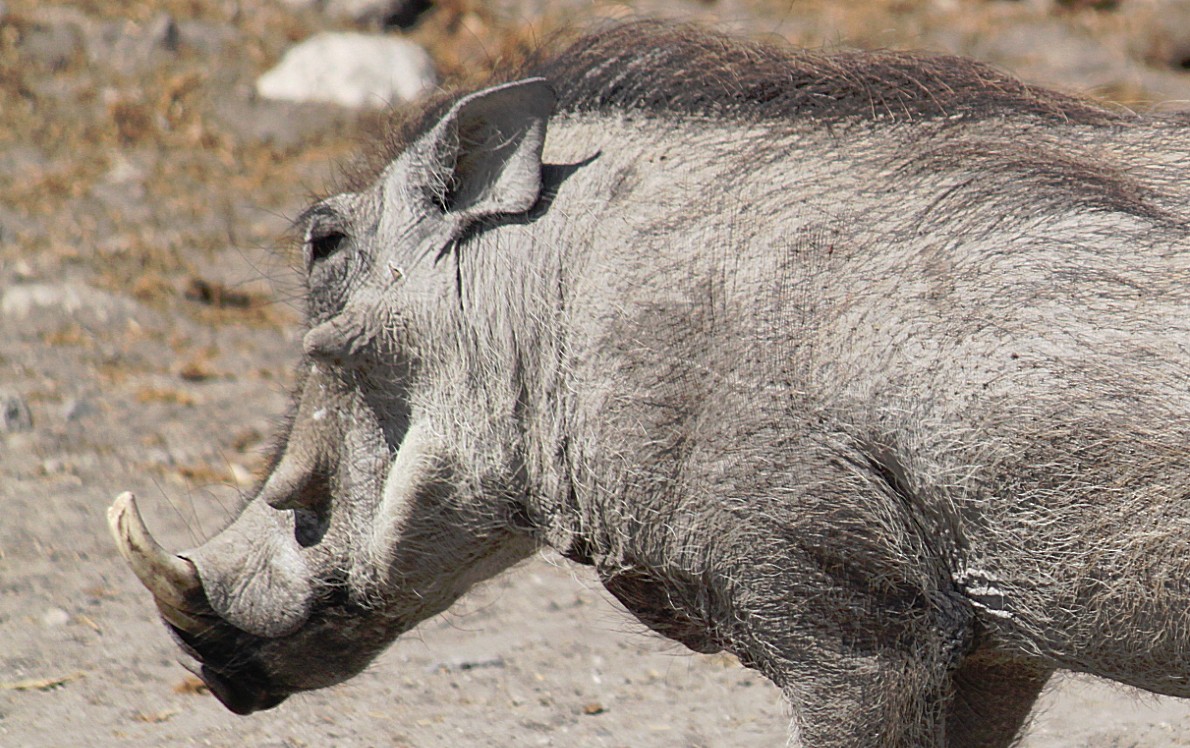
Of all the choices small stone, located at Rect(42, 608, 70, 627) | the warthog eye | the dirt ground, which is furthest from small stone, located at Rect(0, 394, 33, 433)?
the warthog eye

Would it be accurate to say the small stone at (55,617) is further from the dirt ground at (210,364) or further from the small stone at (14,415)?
the small stone at (14,415)

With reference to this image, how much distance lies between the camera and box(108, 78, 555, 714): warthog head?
2.29m

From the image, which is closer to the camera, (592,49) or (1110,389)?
(1110,389)

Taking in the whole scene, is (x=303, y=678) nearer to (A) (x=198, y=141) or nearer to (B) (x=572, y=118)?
(B) (x=572, y=118)

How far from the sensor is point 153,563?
2434mm

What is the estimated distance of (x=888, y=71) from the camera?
7.26ft

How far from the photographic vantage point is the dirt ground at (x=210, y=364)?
3.01 meters

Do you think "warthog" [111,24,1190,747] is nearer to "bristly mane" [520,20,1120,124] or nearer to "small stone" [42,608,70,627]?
"bristly mane" [520,20,1120,124]

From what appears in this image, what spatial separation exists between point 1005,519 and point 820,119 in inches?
24.8

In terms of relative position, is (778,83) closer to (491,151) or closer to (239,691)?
(491,151)

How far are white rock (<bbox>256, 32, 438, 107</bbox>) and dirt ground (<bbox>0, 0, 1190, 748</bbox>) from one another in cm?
10

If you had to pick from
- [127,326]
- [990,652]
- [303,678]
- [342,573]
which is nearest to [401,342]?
[342,573]

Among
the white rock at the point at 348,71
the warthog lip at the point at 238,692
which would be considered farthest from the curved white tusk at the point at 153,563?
the white rock at the point at 348,71

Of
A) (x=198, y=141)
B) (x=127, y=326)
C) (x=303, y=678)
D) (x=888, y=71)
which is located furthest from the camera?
(x=198, y=141)
